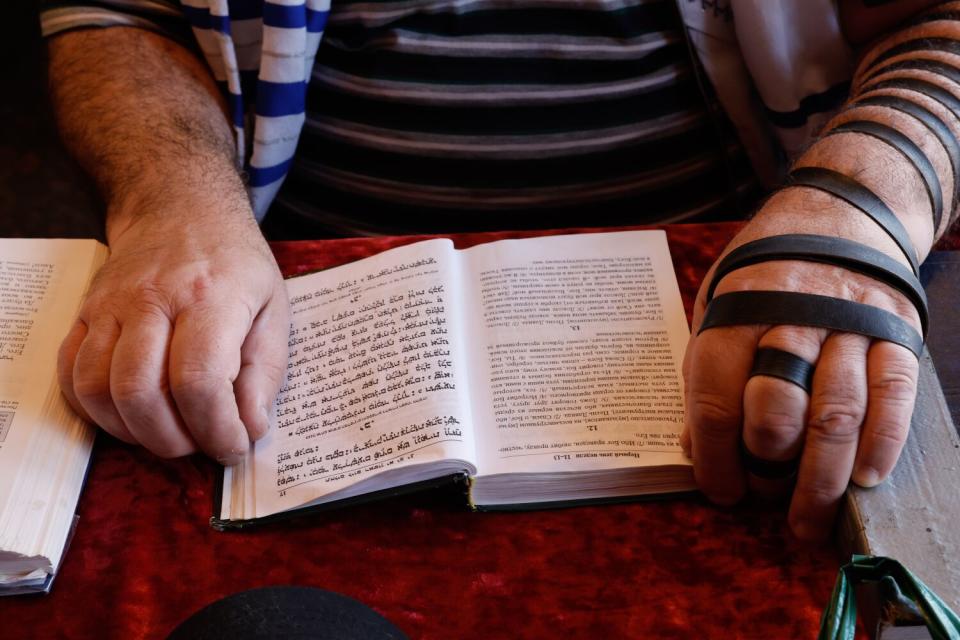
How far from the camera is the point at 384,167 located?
3.33 ft

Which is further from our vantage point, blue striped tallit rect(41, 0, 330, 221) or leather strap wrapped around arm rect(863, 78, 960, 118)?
blue striped tallit rect(41, 0, 330, 221)

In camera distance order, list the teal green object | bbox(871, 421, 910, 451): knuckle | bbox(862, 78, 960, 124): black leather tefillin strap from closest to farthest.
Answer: the teal green object → bbox(871, 421, 910, 451): knuckle → bbox(862, 78, 960, 124): black leather tefillin strap

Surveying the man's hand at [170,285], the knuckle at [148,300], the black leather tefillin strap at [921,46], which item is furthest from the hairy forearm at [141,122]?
the black leather tefillin strap at [921,46]

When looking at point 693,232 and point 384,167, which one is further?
point 384,167

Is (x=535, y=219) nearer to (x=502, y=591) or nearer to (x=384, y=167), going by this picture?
(x=384, y=167)

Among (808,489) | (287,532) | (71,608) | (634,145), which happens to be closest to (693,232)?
(634,145)

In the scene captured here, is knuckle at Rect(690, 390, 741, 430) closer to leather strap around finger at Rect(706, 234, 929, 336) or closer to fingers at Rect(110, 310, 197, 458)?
leather strap around finger at Rect(706, 234, 929, 336)

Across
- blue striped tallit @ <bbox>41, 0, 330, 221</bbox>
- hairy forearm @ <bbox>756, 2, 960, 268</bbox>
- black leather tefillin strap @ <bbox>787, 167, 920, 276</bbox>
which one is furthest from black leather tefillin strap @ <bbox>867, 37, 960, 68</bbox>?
blue striped tallit @ <bbox>41, 0, 330, 221</bbox>

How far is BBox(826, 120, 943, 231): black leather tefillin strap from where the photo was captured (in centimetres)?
72

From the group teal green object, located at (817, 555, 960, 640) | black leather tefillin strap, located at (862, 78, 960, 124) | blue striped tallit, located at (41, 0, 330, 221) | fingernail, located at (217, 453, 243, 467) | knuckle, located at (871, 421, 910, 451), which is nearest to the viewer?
teal green object, located at (817, 555, 960, 640)

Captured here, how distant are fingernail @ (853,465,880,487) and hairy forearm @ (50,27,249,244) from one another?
560 millimetres

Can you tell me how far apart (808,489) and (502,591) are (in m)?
0.21

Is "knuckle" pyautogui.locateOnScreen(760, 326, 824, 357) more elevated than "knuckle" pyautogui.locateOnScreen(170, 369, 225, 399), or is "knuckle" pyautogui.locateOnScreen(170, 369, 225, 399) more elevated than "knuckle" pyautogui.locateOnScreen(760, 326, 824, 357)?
"knuckle" pyautogui.locateOnScreen(760, 326, 824, 357)

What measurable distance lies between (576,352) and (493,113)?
362mm
